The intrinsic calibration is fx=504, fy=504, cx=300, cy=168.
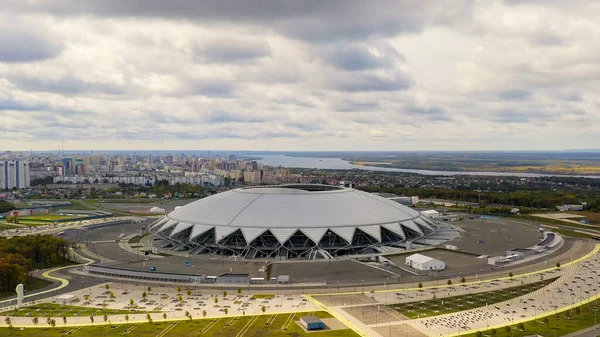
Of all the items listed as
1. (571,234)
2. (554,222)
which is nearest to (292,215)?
(571,234)

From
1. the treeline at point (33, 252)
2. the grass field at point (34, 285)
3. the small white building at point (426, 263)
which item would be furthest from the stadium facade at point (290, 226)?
the grass field at point (34, 285)

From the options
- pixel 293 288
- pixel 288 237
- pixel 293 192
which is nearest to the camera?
pixel 293 288

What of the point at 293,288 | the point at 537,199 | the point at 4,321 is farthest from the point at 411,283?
the point at 537,199

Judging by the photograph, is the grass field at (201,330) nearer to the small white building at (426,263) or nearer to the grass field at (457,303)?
the grass field at (457,303)

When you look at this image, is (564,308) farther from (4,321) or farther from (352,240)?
(4,321)

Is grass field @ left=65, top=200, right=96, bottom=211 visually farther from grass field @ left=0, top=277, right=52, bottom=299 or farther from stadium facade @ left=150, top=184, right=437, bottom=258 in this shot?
grass field @ left=0, top=277, right=52, bottom=299
